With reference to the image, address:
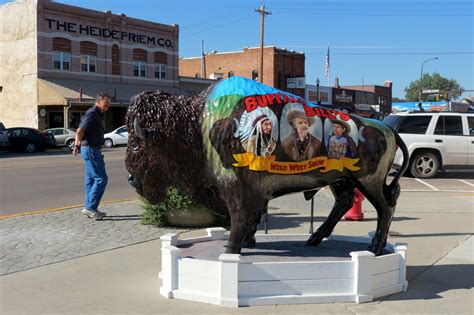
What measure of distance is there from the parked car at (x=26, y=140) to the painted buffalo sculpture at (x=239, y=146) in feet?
82.0

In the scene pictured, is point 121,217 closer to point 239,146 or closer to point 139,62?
point 239,146

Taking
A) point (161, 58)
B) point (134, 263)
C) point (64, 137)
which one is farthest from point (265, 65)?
point (134, 263)

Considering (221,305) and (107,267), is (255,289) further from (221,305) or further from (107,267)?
(107,267)

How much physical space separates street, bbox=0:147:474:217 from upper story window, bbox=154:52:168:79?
2420cm

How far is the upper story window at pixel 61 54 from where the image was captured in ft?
112

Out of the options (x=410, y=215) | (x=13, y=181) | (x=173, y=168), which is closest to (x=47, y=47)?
(x=13, y=181)

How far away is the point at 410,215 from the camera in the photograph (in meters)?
8.98

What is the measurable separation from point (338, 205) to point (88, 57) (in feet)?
111

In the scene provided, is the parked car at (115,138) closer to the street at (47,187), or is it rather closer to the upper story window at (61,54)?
the upper story window at (61,54)

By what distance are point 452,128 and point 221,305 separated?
12406 mm

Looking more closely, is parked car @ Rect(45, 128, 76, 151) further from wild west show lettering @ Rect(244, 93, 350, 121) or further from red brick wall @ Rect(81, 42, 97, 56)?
wild west show lettering @ Rect(244, 93, 350, 121)

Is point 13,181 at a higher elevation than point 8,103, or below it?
below

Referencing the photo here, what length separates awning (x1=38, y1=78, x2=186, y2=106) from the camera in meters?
32.6

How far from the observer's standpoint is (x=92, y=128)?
26.0 feet
